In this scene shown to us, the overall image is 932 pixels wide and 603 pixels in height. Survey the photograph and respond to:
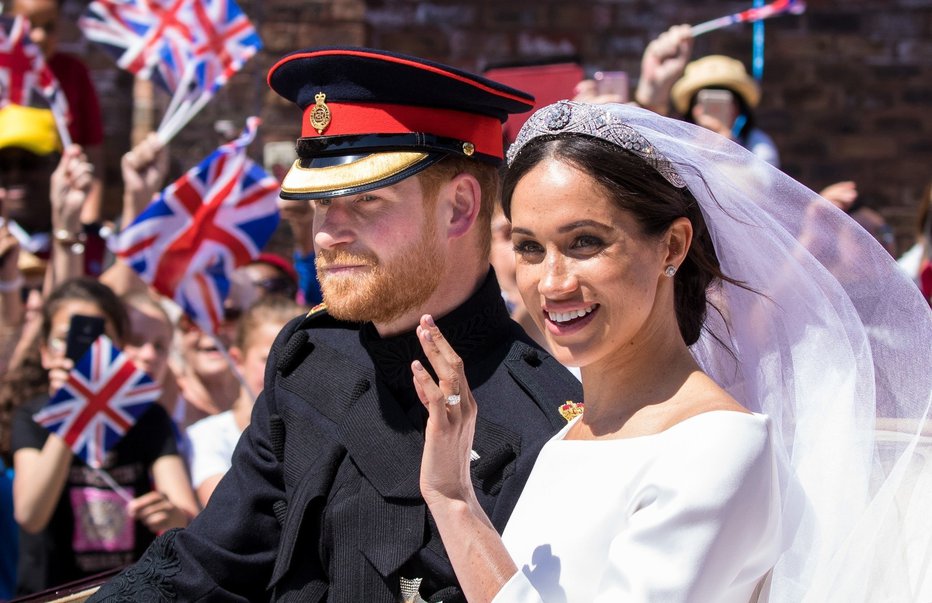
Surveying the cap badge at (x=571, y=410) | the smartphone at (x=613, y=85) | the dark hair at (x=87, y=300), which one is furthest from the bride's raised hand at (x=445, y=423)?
the smartphone at (x=613, y=85)

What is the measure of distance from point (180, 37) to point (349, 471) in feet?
12.2

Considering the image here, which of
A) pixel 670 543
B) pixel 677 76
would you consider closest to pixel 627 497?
pixel 670 543

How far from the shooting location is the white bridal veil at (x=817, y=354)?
200cm

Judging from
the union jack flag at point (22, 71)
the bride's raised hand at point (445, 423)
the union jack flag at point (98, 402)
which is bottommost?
the union jack flag at point (98, 402)

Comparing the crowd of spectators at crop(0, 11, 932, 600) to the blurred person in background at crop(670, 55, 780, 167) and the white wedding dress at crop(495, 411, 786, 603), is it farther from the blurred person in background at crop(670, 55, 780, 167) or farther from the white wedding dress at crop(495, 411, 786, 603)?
the white wedding dress at crop(495, 411, 786, 603)

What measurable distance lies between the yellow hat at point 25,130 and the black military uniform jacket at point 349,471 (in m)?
3.05

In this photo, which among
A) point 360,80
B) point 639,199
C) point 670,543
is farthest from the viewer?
point 360,80

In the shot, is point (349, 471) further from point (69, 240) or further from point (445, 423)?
point (69, 240)

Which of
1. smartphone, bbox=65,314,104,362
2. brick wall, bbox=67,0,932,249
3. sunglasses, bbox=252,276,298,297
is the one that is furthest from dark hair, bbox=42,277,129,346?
brick wall, bbox=67,0,932,249

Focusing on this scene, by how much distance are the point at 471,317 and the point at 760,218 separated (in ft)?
2.10

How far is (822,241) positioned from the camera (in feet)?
7.30

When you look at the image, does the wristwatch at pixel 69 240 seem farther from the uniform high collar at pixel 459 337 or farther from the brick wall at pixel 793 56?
the uniform high collar at pixel 459 337

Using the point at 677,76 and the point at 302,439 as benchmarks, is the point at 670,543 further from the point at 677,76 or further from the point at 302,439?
the point at 677,76

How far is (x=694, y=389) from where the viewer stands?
1947 mm
